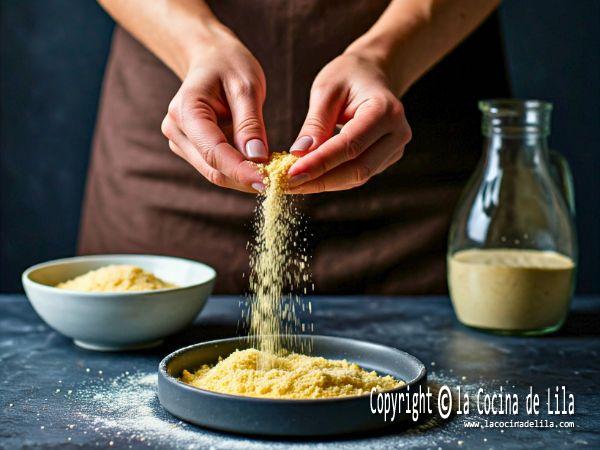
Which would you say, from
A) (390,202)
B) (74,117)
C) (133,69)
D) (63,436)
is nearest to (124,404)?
(63,436)

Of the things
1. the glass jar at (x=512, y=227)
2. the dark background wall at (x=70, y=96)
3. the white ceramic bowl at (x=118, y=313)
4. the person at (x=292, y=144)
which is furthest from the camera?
the dark background wall at (x=70, y=96)

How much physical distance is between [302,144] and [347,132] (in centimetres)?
6

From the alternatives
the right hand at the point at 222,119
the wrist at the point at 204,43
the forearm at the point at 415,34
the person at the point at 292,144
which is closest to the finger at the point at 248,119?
the right hand at the point at 222,119

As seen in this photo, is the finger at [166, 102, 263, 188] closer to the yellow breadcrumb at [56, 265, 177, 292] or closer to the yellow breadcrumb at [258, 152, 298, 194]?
the yellow breadcrumb at [258, 152, 298, 194]

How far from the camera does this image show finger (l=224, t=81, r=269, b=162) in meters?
1.07

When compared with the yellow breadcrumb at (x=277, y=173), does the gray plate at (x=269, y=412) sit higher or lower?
lower

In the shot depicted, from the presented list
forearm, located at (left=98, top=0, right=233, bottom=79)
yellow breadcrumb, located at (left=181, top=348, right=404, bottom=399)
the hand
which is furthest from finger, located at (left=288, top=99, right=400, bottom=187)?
forearm, located at (left=98, top=0, right=233, bottom=79)

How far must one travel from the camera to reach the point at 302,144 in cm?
107

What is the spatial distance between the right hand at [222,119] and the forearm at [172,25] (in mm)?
123

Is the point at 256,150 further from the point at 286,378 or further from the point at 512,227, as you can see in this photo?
the point at 512,227

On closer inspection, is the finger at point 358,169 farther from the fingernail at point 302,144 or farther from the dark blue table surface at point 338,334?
the dark blue table surface at point 338,334

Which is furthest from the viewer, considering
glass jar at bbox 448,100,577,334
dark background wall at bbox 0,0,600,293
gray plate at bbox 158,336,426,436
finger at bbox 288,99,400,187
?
dark background wall at bbox 0,0,600,293

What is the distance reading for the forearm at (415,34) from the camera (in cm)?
136

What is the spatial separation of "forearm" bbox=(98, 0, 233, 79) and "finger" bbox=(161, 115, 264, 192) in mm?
194
